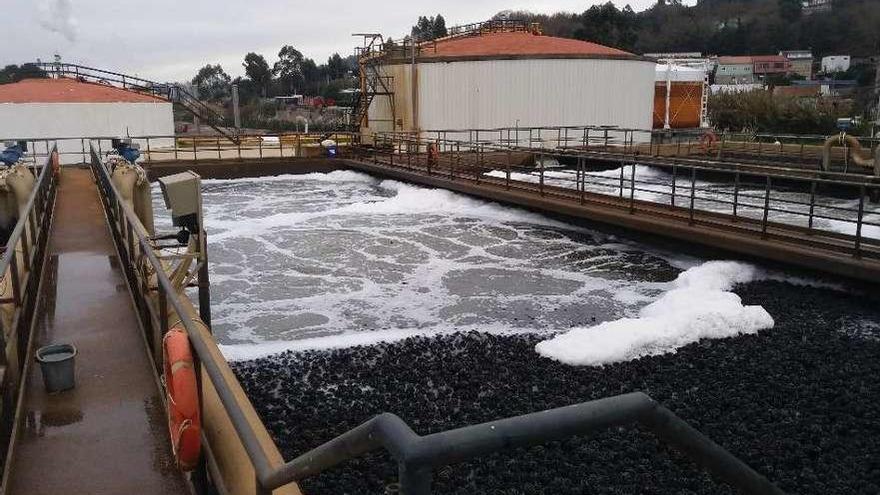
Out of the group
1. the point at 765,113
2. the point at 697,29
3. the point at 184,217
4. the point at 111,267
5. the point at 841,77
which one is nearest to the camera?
Result: the point at 184,217

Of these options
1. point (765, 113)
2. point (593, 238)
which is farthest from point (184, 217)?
point (765, 113)

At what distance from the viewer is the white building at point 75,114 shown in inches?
1226

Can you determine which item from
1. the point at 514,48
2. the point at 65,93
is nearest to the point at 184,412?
the point at 514,48

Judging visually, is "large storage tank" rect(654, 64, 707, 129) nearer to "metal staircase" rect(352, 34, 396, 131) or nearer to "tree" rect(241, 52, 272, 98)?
"metal staircase" rect(352, 34, 396, 131)

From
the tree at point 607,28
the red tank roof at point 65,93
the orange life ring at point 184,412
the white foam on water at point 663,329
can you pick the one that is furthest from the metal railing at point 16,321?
the tree at point 607,28

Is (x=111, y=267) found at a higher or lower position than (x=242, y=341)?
higher

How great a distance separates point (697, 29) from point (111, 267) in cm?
10837

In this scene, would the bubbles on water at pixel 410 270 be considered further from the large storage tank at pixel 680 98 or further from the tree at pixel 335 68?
the tree at pixel 335 68

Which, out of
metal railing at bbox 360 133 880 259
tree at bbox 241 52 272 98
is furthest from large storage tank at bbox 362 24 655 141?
tree at bbox 241 52 272 98

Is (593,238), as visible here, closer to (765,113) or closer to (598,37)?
(765,113)

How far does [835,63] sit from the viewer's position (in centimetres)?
10888

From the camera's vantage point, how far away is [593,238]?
1566 centimetres

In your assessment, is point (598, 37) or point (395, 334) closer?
point (395, 334)

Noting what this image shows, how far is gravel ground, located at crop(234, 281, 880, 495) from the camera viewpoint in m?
5.78
